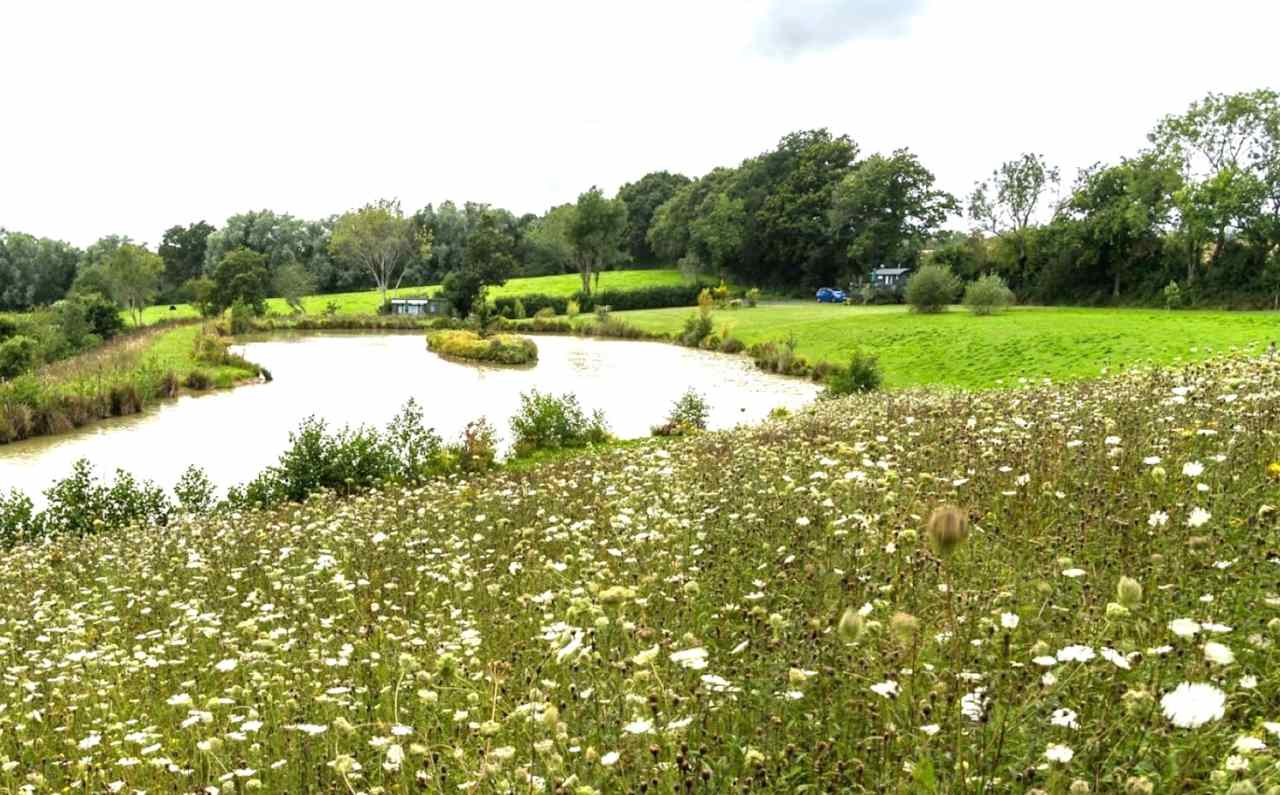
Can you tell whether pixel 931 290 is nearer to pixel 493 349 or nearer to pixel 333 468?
pixel 493 349

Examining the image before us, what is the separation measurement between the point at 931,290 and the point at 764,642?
4637 centimetres

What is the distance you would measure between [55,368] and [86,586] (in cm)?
3278

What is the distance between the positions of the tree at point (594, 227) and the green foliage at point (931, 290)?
36618mm

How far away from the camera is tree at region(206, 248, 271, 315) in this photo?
228 feet

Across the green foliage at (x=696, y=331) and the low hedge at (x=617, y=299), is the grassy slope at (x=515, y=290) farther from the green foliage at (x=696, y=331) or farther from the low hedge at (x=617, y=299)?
the green foliage at (x=696, y=331)

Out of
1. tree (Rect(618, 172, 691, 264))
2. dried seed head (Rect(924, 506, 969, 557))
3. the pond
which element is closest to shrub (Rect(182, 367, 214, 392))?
the pond

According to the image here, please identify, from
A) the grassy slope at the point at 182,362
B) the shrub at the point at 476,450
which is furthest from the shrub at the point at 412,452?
the grassy slope at the point at 182,362

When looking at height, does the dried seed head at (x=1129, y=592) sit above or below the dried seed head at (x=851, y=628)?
above

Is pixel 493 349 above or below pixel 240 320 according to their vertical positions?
below

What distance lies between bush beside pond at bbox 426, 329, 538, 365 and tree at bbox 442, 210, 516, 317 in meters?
21.6

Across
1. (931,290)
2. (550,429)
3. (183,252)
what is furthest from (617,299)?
(183,252)

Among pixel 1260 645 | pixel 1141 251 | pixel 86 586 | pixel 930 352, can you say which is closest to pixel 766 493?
pixel 1260 645

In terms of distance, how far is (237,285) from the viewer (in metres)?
69.7

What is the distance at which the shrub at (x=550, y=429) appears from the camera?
57.8 feet
